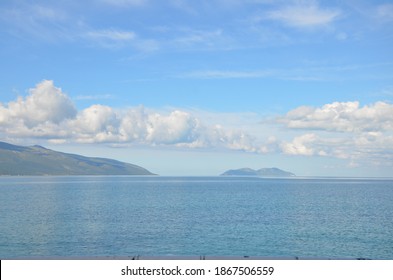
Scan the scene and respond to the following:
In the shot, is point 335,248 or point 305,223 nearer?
point 335,248

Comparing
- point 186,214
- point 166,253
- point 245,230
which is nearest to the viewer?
point 166,253

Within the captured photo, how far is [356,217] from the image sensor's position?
11144 centimetres

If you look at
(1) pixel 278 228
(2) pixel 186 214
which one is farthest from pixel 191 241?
(2) pixel 186 214

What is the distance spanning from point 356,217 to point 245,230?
133 feet

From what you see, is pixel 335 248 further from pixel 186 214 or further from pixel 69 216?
pixel 69 216

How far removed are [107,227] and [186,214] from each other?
3071 centimetres

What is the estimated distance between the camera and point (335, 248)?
226ft
